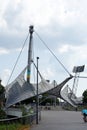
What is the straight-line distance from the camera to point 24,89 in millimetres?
112938

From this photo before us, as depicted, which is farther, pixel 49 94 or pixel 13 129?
pixel 49 94

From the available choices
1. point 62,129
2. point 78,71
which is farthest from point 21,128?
point 78,71

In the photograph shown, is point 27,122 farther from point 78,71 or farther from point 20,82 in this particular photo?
point 78,71

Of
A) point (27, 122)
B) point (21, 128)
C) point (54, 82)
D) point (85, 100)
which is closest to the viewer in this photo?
point (21, 128)

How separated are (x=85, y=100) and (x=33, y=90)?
196 ft

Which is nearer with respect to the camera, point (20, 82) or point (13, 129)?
point (13, 129)

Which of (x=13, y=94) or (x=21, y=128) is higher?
(x=13, y=94)

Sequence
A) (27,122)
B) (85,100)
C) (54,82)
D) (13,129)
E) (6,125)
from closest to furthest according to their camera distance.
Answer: (6,125), (13,129), (27,122), (54,82), (85,100)

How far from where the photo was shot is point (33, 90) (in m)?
111

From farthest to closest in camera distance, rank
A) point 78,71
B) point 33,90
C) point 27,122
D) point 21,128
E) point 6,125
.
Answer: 1. point 78,71
2. point 33,90
3. point 27,122
4. point 21,128
5. point 6,125

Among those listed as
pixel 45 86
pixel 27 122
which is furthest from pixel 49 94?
pixel 27 122

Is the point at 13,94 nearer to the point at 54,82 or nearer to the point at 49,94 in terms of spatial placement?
the point at 49,94

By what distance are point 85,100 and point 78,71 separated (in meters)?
22.4

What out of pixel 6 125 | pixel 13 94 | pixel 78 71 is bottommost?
pixel 6 125
